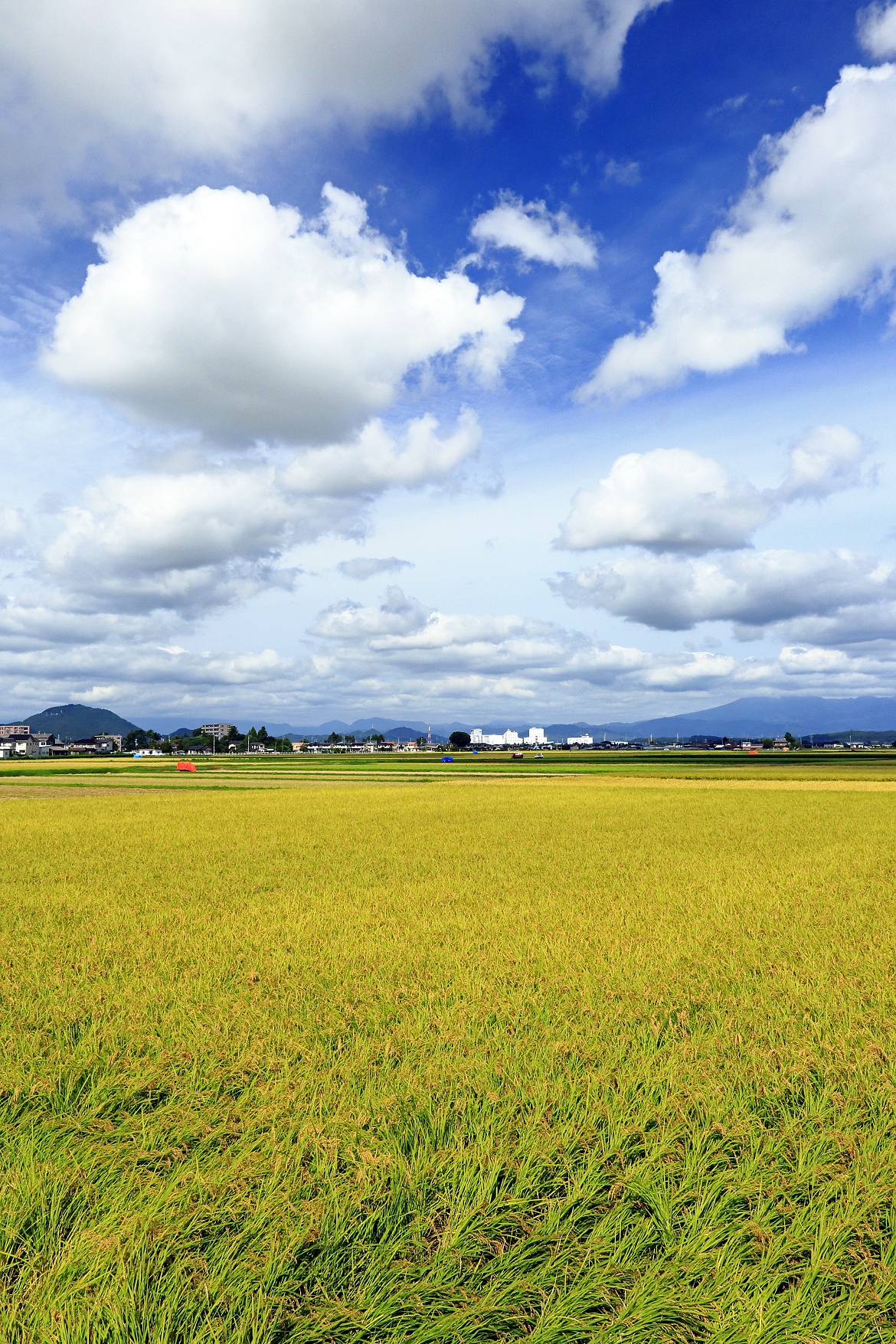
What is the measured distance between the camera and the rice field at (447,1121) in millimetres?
3664

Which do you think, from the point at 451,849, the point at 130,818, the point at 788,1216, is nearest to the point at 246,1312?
the point at 788,1216

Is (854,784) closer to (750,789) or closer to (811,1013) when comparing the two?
(750,789)

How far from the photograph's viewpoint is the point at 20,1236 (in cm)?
412

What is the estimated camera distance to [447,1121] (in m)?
5.38

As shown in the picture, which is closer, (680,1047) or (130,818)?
(680,1047)

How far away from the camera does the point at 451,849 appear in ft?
70.6

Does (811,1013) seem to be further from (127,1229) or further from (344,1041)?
(127,1229)

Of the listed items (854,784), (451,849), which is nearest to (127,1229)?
(451,849)

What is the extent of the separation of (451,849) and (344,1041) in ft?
48.7

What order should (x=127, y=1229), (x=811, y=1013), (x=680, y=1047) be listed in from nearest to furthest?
(x=127, y=1229) → (x=680, y=1047) → (x=811, y=1013)

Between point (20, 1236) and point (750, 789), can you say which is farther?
point (750, 789)

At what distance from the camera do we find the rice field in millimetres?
3664

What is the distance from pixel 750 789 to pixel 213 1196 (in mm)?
55295

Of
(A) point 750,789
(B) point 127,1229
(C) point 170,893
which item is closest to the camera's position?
(B) point 127,1229
